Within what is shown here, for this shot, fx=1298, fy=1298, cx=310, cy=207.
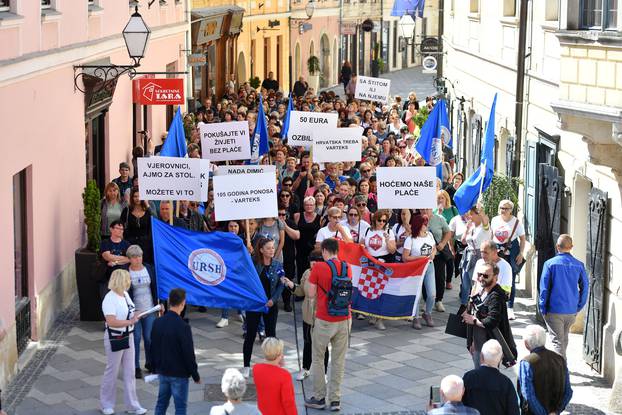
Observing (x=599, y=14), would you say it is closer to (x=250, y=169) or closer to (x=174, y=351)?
(x=250, y=169)

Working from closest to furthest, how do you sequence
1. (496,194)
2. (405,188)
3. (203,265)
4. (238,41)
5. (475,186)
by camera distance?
(203,265)
(405,188)
(475,186)
(496,194)
(238,41)

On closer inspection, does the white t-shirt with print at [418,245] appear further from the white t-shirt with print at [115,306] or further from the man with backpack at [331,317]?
the white t-shirt with print at [115,306]

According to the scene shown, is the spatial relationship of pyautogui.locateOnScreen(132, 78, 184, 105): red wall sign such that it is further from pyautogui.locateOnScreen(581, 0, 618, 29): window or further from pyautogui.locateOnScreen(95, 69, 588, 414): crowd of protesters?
pyautogui.locateOnScreen(581, 0, 618, 29): window

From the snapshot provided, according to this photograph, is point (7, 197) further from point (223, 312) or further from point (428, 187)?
point (428, 187)

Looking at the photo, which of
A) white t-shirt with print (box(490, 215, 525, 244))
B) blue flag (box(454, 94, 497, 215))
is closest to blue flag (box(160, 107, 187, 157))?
blue flag (box(454, 94, 497, 215))

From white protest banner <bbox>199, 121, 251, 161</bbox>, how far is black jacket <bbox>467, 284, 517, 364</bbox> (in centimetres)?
833

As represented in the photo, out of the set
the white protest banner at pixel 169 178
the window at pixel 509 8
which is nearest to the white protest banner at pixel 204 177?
the white protest banner at pixel 169 178

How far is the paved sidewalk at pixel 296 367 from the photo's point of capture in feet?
42.5

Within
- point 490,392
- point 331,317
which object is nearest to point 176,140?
point 331,317

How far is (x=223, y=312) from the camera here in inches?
639

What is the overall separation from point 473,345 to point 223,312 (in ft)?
15.1

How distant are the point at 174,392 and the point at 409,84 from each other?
52.3 meters

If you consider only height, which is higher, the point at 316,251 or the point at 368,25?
the point at 368,25

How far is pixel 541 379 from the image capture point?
34.1 ft
